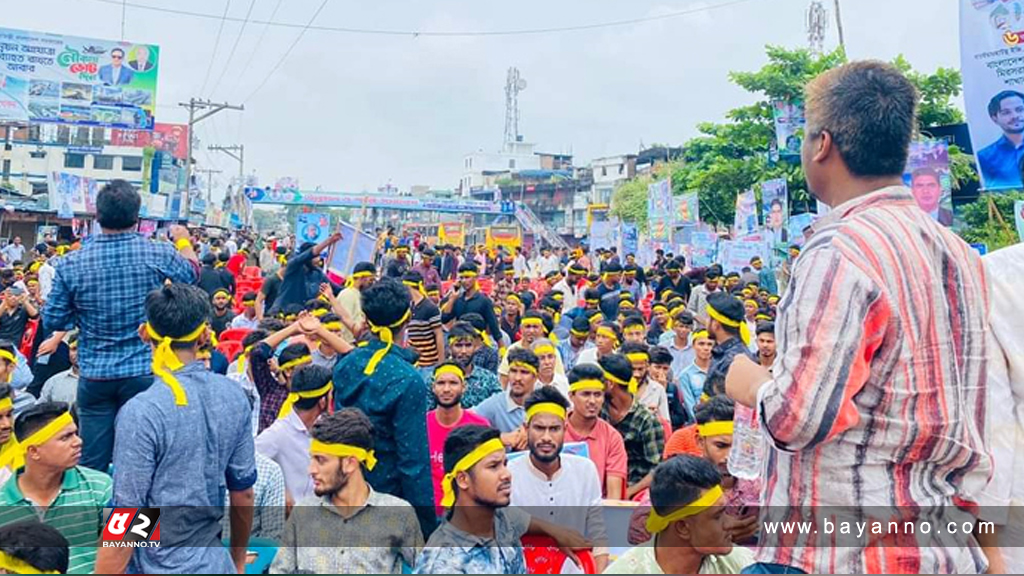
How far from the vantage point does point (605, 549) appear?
4.06 metres

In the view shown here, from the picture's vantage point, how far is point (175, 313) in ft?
10.6

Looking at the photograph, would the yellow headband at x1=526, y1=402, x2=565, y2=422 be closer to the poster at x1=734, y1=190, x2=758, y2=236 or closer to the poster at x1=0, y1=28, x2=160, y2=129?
the poster at x1=734, y1=190, x2=758, y2=236

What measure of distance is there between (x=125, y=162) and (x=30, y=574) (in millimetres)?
63417

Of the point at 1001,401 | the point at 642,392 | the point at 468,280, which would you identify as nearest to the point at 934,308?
the point at 1001,401

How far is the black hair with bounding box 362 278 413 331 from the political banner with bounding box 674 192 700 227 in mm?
13646

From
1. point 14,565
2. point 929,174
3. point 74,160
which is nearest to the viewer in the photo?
point 14,565

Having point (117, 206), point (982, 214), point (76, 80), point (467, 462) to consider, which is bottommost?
point (467, 462)

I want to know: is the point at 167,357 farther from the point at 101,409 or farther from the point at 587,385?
the point at 587,385

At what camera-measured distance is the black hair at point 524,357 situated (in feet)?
19.8


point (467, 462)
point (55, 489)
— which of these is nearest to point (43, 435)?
point (55, 489)

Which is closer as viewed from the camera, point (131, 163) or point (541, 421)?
point (541, 421)

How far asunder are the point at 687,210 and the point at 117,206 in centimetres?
1434

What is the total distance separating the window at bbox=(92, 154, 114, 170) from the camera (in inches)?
2324

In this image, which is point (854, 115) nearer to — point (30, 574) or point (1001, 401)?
point (1001, 401)
